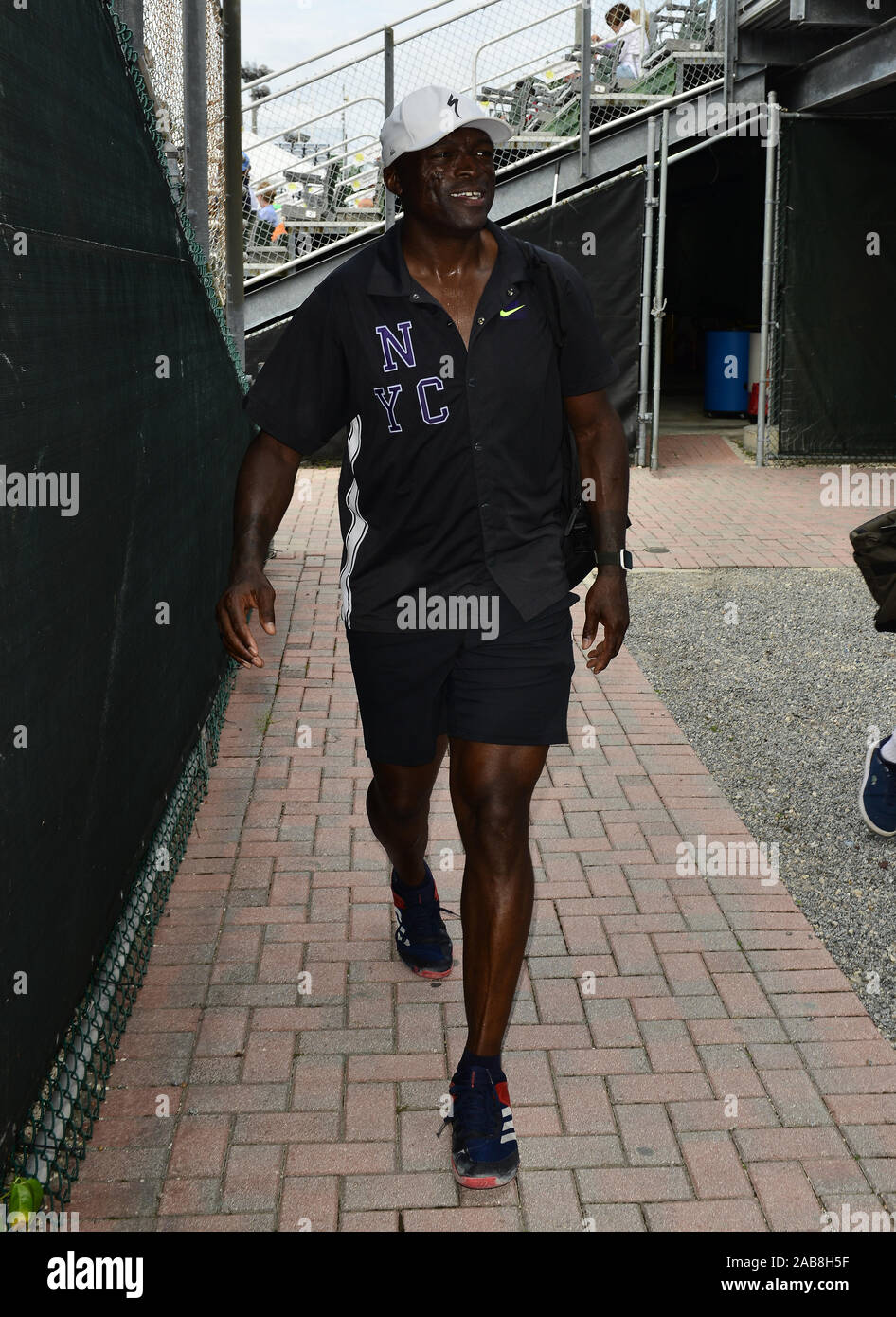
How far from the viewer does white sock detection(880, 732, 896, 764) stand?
4922 mm

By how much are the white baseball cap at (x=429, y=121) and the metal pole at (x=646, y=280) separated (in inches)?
396

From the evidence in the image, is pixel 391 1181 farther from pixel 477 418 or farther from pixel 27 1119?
pixel 477 418

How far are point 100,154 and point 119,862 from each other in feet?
6.08

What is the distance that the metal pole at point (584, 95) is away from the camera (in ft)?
42.6

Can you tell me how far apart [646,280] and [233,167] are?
5.40 meters

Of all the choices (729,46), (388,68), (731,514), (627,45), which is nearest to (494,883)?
(731,514)

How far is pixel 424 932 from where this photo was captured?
396cm

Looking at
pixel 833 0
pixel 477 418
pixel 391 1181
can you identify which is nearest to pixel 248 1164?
pixel 391 1181

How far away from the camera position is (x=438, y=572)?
3.20 meters

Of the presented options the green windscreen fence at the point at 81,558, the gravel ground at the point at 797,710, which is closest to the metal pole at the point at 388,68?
the gravel ground at the point at 797,710

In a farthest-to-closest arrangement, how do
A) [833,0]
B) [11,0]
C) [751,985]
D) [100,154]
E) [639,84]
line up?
1. [639,84]
2. [833,0]
3. [751,985]
4. [100,154]
5. [11,0]

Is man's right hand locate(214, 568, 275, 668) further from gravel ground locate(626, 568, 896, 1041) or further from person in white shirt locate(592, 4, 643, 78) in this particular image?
person in white shirt locate(592, 4, 643, 78)

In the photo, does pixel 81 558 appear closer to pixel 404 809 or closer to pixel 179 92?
pixel 404 809

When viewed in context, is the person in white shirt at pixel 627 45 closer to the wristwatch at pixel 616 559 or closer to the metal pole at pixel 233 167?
the metal pole at pixel 233 167
